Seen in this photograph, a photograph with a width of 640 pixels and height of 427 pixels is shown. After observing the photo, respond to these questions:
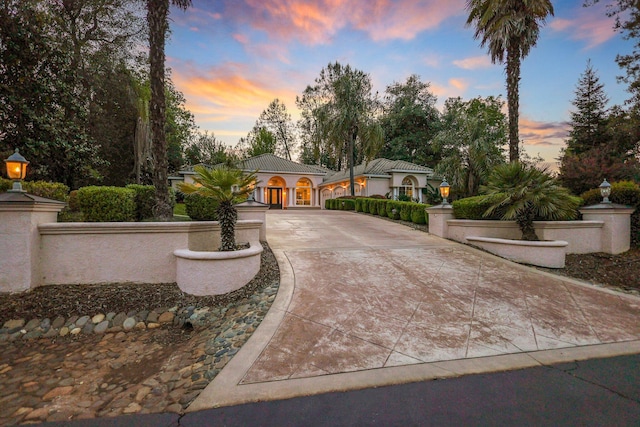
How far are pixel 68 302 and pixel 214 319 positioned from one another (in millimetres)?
2529

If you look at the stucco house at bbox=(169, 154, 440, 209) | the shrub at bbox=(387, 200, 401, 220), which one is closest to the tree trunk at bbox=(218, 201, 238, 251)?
the shrub at bbox=(387, 200, 401, 220)

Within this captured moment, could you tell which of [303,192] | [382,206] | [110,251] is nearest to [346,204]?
[382,206]

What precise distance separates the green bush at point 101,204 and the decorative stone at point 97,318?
7.18ft

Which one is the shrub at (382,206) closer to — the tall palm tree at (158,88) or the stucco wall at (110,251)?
the tall palm tree at (158,88)

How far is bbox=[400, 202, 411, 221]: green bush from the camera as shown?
12.6 metres

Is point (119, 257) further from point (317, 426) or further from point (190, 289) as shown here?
point (317, 426)

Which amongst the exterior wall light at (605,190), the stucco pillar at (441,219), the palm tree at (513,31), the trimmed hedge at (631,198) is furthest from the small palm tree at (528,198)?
the palm tree at (513,31)

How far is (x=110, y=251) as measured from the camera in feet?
16.6

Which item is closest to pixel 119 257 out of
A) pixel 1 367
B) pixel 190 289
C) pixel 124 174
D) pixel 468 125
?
pixel 190 289

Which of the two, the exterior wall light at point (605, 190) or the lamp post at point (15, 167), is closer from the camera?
the lamp post at point (15, 167)

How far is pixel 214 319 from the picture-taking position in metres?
4.25

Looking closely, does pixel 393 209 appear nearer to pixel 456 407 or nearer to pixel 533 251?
pixel 533 251

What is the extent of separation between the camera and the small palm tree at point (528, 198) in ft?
23.7

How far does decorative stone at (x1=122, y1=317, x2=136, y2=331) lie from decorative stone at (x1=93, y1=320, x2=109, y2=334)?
238 millimetres
